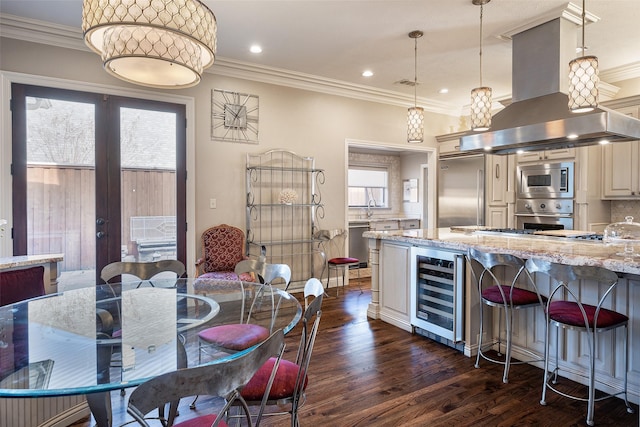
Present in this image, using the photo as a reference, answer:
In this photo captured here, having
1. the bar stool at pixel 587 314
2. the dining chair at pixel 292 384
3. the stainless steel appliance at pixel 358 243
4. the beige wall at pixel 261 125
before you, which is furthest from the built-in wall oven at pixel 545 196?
the dining chair at pixel 292 384

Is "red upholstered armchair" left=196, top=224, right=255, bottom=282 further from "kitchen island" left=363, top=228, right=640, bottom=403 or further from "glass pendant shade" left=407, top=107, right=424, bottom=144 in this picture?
"glass pendant shade" left=407, top=107, right=424, bottom=144

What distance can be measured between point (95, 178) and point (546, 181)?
5230 mm

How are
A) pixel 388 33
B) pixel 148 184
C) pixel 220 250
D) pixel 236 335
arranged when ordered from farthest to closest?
pixel 220 250 < pixel 148 184 < pixel 388 33 < pixel 236 335

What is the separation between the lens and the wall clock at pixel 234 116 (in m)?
4.24

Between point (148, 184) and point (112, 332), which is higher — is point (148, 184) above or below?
above

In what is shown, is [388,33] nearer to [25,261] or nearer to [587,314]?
[587,314]

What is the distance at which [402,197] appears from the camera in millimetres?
7805

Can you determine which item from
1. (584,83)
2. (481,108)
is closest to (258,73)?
(481,108)

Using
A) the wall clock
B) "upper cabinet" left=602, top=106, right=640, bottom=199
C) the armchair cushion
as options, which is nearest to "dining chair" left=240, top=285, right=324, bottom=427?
the armchair cushion

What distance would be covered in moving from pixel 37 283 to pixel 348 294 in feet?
11.1

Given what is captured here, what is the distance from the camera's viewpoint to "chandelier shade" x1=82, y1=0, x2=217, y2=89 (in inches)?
62.8

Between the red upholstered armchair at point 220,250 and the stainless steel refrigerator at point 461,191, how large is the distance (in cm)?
341

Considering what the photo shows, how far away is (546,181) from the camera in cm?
468

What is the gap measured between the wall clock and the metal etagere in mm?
282
